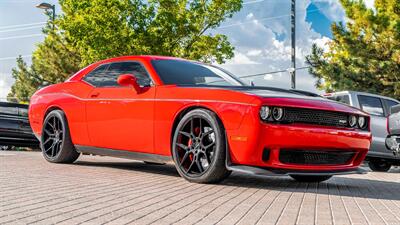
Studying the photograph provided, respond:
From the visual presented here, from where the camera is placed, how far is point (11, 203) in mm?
4176

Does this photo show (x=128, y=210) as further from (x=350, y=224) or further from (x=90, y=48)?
(x=90, y=48)

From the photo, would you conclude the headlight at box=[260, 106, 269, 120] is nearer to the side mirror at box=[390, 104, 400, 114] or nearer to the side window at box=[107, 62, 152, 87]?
the side window at box=[107, 62, 152, 87]

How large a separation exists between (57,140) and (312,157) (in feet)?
13.0

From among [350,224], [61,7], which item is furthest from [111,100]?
[61,7]

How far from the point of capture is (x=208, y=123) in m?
5.66

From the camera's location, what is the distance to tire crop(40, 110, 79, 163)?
25.3 feet

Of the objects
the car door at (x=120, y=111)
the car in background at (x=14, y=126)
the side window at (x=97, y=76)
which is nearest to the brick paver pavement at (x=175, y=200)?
the car door at (x=120, y=111)

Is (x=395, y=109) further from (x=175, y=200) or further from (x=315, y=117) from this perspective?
(x=175, y=200)

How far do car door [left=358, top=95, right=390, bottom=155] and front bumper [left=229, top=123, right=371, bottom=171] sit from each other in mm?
5916

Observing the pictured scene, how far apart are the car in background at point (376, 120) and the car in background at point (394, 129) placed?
9.36 ft

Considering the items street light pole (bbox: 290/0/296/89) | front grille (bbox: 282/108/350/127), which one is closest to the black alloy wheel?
front grille (bbox: 282/108/350/127)

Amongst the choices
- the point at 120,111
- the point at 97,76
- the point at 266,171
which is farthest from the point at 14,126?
the point at 266,171

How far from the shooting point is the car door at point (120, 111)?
634 centimetres

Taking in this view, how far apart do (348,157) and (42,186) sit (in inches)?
126
